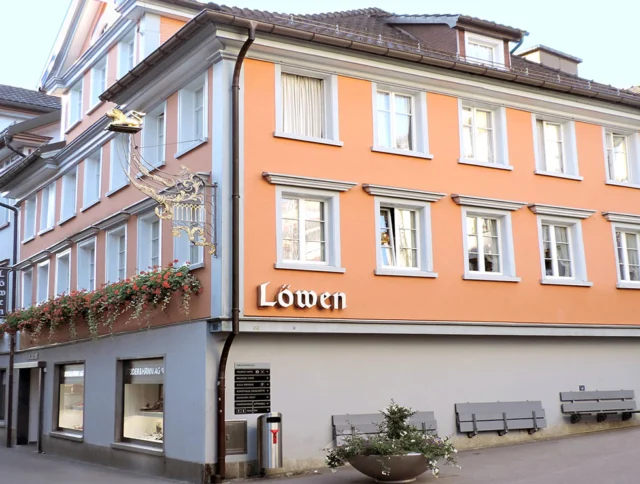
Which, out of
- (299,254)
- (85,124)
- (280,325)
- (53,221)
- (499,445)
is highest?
(85,124)

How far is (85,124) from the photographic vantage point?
22359mm

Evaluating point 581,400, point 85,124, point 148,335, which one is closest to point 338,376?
point 148,335

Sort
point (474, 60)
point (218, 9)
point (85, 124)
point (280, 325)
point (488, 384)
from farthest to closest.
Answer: point (85, 124)
point (474, 60)
point (488, 384)
point (218, 9)
point (280, 325)

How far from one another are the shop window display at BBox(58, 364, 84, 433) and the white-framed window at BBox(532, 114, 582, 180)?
1192cm

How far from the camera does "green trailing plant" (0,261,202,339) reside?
50.3 ft

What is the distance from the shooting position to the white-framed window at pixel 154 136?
17953mm

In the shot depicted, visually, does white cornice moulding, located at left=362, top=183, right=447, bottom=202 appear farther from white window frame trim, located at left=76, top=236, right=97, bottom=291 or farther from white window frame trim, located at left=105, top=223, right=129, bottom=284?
white window frame trim, located at left=76, top=236, right=97, bottom=291

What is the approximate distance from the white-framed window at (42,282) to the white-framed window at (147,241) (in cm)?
789

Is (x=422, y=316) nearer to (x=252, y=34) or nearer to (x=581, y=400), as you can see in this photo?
(x=581, y=400)

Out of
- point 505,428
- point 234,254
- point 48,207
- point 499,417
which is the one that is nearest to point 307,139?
point 234,254

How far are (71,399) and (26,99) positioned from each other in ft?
51.4

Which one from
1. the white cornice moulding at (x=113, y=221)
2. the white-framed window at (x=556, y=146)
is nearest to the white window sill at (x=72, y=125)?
the white cornice moulding at (x=113, y=221)

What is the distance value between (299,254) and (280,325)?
155cm

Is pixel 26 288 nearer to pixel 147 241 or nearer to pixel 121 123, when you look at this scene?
pixel 147 241
